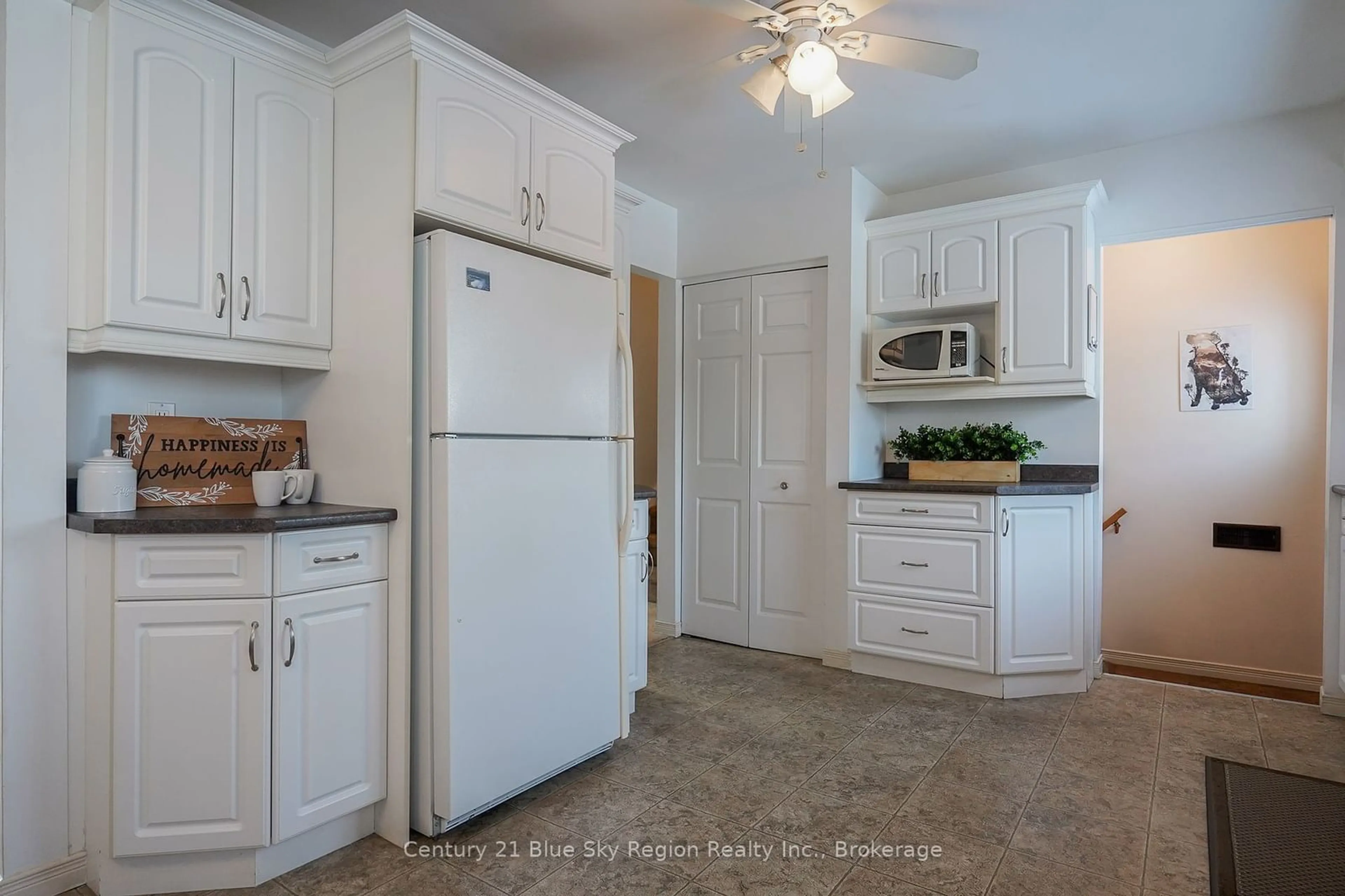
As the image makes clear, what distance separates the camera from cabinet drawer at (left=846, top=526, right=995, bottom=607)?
321 cm

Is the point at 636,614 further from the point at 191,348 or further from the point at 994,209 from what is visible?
the point at 994,209

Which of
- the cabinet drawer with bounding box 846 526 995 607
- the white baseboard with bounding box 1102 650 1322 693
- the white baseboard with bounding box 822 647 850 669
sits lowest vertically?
the white baseboard with bounding box 1102 650 1322 693

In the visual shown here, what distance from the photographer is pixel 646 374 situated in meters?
6.25

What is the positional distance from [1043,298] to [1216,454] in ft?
6.32

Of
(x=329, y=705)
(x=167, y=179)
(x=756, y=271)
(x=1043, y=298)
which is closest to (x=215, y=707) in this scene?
(x=329, y=705)

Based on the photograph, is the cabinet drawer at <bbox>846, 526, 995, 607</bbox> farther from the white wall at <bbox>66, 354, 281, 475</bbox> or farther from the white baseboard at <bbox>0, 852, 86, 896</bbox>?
the white baseboard at <bbox>0, 852, 86, 896</bbox>

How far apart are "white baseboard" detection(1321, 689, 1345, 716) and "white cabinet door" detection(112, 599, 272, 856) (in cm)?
382

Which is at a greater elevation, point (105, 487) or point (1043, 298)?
point (1043, 298)

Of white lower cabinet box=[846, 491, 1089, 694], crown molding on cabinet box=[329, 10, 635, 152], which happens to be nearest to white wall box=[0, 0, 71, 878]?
crown molding on cabinet box=[329, 10, 635, 152]

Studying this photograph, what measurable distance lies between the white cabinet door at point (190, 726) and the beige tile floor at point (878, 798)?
0.80ft

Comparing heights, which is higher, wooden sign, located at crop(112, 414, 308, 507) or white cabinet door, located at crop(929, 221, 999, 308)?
white cabinet door, located at crop(929, 221, 999, 308)

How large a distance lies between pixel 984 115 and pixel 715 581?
2650mm

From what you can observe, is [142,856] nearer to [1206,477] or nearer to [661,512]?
[661,512]

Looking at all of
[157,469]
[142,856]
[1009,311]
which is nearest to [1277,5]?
[1009,311]
